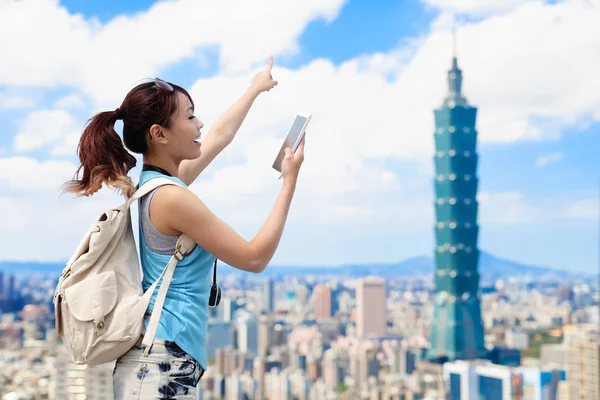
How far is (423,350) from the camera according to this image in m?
21.6

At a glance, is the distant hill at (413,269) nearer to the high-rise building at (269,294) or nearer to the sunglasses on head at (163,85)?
the high-rise building at (269,294)

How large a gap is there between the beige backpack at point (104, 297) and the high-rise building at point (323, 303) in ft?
86.8

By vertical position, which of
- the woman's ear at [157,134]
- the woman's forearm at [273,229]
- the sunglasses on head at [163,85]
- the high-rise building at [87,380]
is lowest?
the high-rise building at [87,380]

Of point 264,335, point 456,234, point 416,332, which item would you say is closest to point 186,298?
point 264,335

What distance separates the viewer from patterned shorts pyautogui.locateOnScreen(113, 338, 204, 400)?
2.03 ft

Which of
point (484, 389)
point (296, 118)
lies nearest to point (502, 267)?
point (484, 389)

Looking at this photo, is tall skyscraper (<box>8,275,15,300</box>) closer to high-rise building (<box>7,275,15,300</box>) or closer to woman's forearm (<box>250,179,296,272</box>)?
high-rise building (<box>7,275,15,300</box>)

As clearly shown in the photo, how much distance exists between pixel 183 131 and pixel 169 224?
0.29ft

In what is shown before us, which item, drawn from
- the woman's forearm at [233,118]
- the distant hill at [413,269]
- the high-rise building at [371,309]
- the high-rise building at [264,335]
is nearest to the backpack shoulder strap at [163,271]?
the woman's forearm at [233,118]

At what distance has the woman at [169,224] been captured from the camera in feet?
2.05

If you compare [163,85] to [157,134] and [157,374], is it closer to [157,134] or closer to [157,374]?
[157,134]

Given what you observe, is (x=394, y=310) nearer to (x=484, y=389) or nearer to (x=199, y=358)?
(x=484, y=389)

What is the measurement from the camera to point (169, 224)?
0.64 meters

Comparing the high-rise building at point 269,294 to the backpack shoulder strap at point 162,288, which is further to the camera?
the high-rise building at point 269,294
